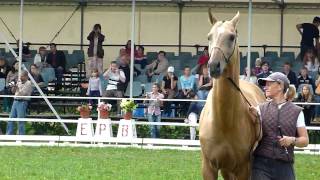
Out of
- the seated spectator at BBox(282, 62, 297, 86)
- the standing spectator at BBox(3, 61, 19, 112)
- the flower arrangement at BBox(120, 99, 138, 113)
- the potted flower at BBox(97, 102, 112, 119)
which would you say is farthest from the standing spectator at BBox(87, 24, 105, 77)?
the seated spectator at BBox(282, 62, 297, 86)

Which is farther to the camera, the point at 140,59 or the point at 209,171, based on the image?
the point at 140,59

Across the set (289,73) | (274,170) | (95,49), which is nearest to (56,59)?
(95,49)

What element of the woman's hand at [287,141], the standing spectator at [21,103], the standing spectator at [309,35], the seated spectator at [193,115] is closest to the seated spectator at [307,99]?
the seated spectator at [193,115]

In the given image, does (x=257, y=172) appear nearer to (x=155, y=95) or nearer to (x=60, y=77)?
(x=155, y=95)

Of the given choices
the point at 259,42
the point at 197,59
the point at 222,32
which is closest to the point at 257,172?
the point at 222,32

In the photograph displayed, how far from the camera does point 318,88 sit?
890 inches

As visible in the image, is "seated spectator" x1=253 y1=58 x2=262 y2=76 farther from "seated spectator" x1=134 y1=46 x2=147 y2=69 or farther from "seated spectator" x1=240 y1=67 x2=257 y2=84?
"seated spectator" x1=134 y1=46 x2=147 y2=69

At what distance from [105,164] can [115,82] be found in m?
7.06

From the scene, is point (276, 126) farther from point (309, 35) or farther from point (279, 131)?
point (309, 35)

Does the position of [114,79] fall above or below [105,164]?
above

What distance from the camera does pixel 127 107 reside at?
858 inches

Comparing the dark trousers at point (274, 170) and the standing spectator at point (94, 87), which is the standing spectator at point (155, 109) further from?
the dark trousers at point (274, 170)

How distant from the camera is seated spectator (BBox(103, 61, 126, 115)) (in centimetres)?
2406

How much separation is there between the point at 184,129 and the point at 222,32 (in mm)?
13946
